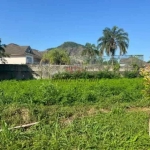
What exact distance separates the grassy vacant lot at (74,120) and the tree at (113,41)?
35138 millimetres

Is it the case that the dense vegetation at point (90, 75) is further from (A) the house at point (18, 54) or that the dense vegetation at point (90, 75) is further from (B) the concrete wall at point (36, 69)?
(A) the house at point (18, 54)

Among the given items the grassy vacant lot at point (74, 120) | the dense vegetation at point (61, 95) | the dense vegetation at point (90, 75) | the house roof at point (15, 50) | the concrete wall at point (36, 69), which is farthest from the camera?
the house roof at point (15, 50)

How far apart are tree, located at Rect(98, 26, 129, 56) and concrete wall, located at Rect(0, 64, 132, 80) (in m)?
23.6

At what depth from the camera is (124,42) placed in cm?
4684

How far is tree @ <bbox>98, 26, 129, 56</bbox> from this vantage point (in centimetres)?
4691

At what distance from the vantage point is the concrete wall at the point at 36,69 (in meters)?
23.7

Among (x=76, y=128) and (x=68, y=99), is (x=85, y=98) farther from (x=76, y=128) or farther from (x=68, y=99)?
(x=76, y=128)

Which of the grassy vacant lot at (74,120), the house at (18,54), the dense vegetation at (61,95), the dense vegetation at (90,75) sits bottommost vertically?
the grassy vacant lot at (74,120)

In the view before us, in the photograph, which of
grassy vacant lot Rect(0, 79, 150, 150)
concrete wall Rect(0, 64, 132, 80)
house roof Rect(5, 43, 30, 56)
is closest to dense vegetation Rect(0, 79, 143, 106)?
grassy vacant lot Rect(0, 79, 150, 150)

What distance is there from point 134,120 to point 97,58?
17219mm

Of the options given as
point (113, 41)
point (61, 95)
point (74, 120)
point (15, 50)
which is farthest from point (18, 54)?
point (74, 120)

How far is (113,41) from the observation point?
47.5 metres

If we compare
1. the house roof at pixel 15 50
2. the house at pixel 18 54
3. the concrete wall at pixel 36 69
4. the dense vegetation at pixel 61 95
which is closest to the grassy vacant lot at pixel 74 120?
the dense vegetation at pixel 61 95

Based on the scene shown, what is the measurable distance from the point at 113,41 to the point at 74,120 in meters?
41.6
